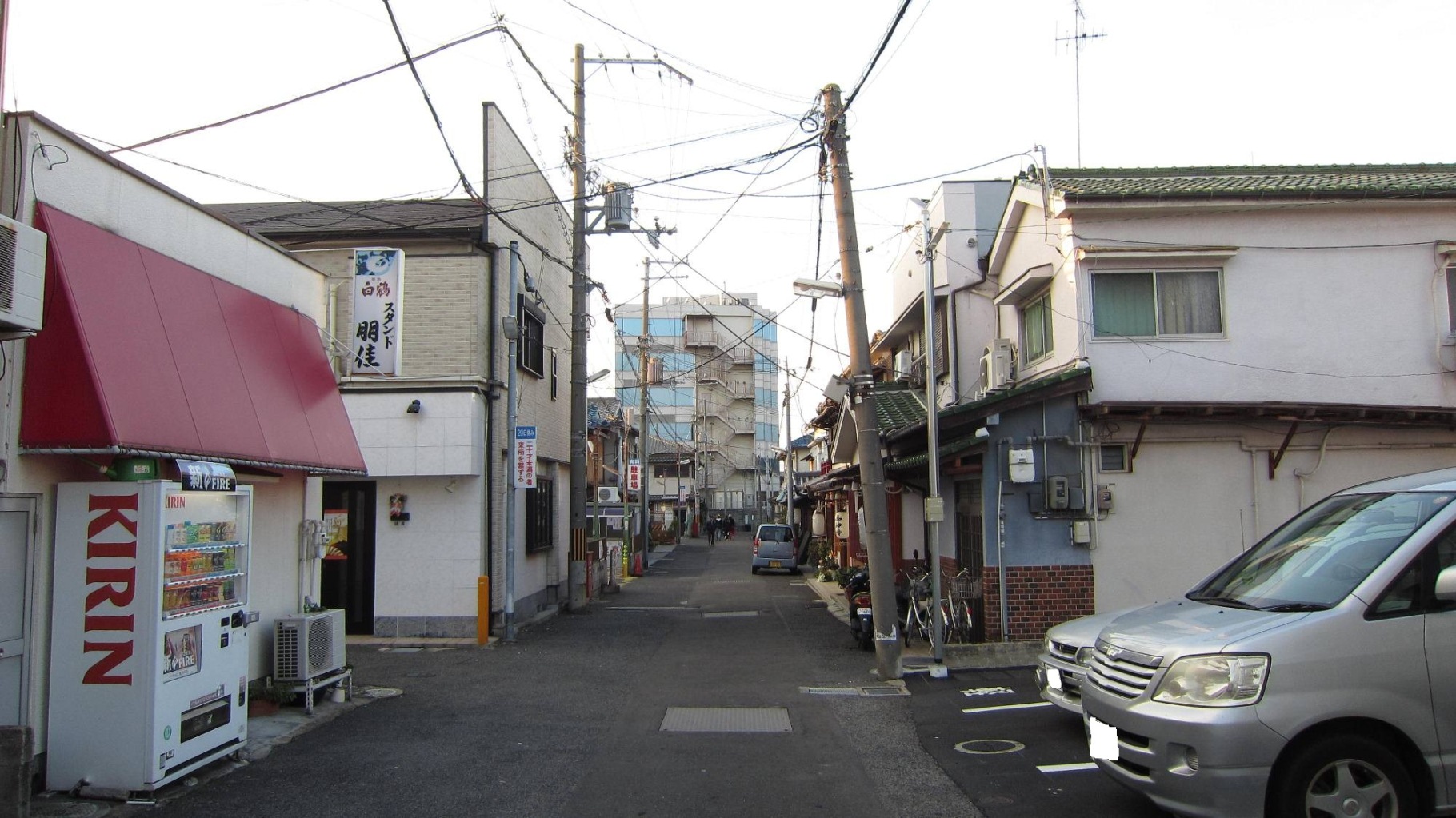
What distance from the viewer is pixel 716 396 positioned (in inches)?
2591

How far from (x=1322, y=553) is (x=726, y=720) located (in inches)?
220

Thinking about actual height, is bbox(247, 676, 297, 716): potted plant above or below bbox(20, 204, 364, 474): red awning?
below

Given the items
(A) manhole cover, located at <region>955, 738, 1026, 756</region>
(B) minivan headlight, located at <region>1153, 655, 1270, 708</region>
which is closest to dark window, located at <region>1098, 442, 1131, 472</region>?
(A) manhole cover, located at <region>955, 738, 1026, 756</region>

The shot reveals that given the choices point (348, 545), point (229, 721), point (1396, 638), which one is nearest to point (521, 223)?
point (348, 545)

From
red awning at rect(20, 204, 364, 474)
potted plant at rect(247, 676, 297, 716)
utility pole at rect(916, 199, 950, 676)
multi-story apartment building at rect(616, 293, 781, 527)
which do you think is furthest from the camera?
multi-story apartment building at rect(616, 293, 781, 527)

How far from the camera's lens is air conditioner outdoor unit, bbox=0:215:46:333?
19.1 feet

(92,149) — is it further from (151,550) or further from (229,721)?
(229,721)

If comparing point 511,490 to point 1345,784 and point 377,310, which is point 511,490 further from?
point 1345,784

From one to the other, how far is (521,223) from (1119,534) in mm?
11660

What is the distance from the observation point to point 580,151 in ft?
66.5

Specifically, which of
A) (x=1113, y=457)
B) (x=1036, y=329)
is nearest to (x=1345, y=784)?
(x=1113, y=457)

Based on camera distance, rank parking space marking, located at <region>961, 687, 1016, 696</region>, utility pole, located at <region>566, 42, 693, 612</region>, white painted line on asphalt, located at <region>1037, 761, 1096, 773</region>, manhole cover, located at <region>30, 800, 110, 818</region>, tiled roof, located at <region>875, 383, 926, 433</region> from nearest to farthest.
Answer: manhole cover, located at <region>30, 800, 110, 818</region> → white painted line on asphalt, located at <region>1037, 761, 1096, 773</region> → parking space marking, located at <region>961, 687, 1016, 696</region> → tiled roof, located at <region>875, 383, 926, 433</region> → utility pole, located at <region>566, 42, 693, 612</region>

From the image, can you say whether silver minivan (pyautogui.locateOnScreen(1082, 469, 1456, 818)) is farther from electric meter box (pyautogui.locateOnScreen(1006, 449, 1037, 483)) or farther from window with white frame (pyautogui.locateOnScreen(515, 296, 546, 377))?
window with white frame (pyautogui.locateOnScreen(515, 296, 546, 377))

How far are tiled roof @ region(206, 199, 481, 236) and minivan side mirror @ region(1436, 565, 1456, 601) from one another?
13757mm
